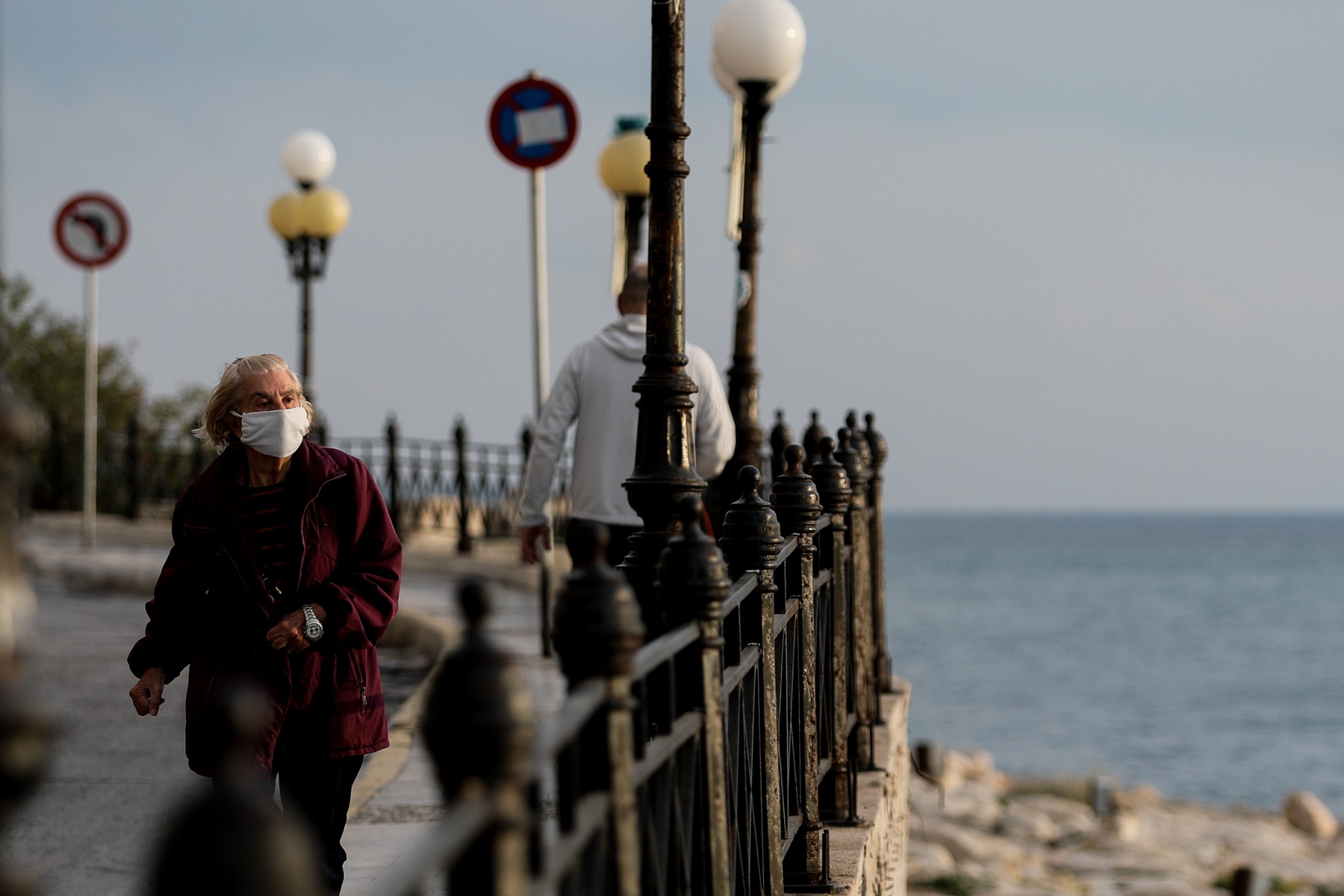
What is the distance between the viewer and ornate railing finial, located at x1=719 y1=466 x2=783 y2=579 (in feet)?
13.2

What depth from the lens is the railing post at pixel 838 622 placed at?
5578 millimetres

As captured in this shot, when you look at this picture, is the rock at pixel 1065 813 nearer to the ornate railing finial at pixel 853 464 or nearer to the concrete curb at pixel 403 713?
the concrete curb at pixel 403 713

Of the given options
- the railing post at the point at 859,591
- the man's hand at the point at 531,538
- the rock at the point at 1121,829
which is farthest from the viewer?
the rock at the point at 1121,829

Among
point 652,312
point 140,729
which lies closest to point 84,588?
point 140,729

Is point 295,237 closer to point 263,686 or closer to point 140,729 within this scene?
point 140,729

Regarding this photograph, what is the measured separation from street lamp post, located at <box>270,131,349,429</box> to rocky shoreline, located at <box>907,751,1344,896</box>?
867 centimetres

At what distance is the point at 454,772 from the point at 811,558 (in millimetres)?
3237

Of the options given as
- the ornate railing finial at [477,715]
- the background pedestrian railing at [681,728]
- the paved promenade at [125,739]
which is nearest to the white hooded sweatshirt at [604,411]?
the background pedestrian railing at [681,728]

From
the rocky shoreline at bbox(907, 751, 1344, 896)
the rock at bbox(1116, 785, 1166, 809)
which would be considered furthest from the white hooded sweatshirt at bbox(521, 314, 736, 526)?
the rock at bbox(1116, 785, 1166, 809)

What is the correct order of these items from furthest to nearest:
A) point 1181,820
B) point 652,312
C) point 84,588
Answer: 1. point 1181,820
2. point 84,588
3. point 652,312

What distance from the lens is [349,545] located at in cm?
419

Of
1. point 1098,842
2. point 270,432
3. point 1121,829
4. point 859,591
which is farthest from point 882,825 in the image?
point 1121,829

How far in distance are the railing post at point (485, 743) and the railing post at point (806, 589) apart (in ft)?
9.77

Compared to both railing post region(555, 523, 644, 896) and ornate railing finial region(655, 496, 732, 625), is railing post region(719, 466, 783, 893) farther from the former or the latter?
railing post region(555, 523, 644, 896)
